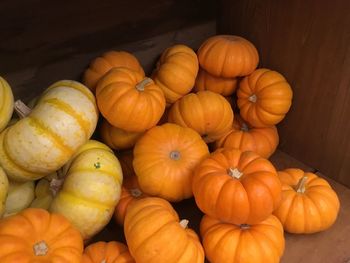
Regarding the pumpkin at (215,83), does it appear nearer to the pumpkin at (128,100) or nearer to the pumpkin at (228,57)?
the pumpkin at (228,57)

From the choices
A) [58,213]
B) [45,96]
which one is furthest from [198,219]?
[45,96]

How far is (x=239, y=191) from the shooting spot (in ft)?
2.82

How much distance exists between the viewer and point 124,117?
3.18 feet

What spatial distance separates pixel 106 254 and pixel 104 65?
517 mm

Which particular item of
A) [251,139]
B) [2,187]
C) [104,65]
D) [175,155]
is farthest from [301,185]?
[2,187]

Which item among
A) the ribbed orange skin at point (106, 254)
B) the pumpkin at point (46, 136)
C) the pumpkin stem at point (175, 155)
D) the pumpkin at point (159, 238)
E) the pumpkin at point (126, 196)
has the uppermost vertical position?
the pumpkin at point (46, 136)

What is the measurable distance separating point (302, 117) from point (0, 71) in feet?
2.93

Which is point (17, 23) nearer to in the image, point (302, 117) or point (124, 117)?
point (124, 117)

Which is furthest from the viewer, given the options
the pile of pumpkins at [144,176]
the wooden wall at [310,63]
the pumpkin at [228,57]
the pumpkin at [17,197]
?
the pumpkin at [228,57]

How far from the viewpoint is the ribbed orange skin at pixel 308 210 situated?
100cm

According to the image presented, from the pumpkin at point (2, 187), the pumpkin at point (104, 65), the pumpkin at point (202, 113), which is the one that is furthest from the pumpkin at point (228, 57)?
the pumpkin at point (2, 187)

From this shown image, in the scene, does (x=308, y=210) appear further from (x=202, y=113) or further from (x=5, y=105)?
(x=5, y=105)

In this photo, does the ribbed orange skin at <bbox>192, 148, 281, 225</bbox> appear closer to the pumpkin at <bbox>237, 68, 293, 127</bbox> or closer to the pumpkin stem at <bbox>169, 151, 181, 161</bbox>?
the pumpkin stem at <bbox>169, 151, 181, 161</bbox>

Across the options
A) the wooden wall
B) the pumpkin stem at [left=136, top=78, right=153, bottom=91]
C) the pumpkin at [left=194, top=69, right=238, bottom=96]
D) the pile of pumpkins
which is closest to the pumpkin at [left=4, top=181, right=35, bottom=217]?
the pile of pumpkins
